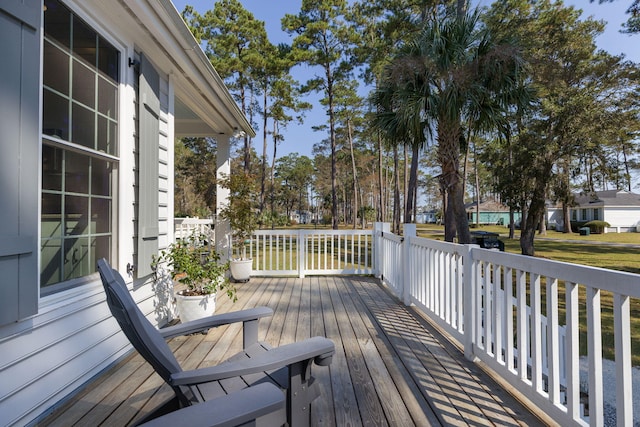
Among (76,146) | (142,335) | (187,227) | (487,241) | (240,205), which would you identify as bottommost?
(487,241)

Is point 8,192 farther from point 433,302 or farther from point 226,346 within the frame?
point 433,302

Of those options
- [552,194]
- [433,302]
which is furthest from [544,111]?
[433,302]

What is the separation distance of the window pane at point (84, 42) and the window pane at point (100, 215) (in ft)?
3.40

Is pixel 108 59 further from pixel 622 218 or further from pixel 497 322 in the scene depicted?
pixel 622 218

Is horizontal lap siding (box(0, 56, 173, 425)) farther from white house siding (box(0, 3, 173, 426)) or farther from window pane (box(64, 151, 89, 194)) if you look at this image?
window pane (box(64, 151, 89, 194))

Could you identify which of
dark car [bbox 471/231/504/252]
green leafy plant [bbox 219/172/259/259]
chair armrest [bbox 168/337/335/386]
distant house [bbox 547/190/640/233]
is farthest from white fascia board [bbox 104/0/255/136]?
distant house [bbox 547/190/640/233]

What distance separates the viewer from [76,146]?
7.05ft

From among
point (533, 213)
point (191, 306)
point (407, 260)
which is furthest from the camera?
point (533, 213)

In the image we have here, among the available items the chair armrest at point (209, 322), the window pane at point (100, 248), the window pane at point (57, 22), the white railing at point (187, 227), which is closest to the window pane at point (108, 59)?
the window pane at point (57, 22)

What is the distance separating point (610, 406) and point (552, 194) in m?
10.0

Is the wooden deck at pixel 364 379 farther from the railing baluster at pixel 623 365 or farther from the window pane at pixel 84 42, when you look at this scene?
the window pane at pixel 84 42

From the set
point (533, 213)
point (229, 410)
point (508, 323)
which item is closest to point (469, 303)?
point (508, 323)

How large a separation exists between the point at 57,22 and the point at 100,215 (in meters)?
1.33

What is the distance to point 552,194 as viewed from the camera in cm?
1048
